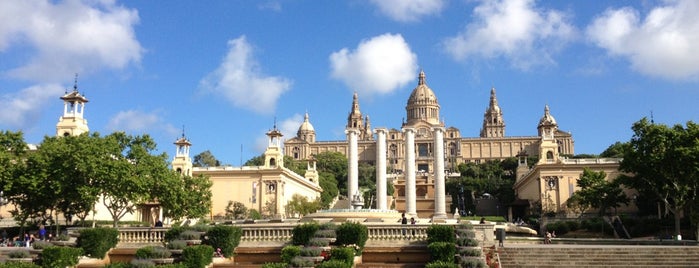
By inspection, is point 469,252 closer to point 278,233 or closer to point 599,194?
point 278,233

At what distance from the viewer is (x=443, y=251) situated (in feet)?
82.2

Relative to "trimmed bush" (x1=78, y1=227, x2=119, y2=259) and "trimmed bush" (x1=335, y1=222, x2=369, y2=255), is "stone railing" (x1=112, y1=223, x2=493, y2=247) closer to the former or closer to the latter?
A: "trimmed bush" (x1=78, y1=227, x2=119, y2=259)

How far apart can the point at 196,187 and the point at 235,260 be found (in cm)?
3420

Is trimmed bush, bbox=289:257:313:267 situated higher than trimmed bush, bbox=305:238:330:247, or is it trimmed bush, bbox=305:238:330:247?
trimmed bush, bbox=305:238:330:247

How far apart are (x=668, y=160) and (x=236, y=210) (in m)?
56.9

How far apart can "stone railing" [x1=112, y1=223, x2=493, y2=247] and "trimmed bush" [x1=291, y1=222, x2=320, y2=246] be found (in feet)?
3.02

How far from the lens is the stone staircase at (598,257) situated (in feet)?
93.8

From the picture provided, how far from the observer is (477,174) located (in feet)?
Result: 490

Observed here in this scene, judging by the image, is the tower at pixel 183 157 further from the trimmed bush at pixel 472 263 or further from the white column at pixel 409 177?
the trimmed bush at pixel 472 263

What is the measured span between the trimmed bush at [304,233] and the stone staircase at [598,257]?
28.4ft

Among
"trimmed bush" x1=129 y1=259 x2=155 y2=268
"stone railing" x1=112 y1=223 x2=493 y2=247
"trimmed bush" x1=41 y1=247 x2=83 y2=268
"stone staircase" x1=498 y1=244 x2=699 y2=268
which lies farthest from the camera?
"stone staircase" x1=498 y1=244 x2=699 y2=268

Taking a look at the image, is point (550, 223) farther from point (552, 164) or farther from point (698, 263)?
point (698, 263)

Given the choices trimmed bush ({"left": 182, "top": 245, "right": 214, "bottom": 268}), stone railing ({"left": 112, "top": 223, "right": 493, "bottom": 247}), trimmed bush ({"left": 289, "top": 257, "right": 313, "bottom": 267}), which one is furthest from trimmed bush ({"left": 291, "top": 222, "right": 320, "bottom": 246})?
trimmed bush ({"left": 182, "top": 245, "right": 214, "bottom": 268})

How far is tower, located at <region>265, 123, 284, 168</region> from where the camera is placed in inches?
3831
